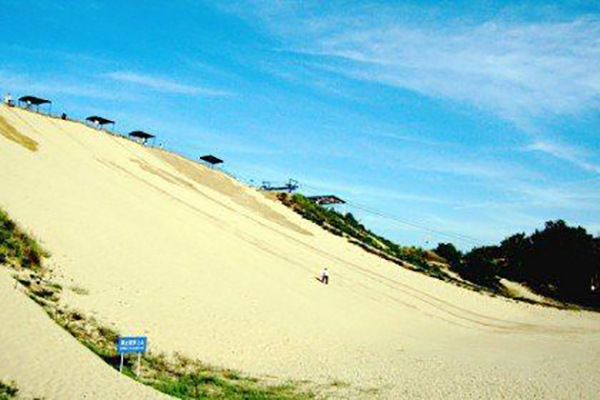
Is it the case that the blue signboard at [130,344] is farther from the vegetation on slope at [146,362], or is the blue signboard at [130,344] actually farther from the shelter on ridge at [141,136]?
the shelter on ridge at [141,136]

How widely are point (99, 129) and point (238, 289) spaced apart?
47.5 metres

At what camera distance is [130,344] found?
19469mm

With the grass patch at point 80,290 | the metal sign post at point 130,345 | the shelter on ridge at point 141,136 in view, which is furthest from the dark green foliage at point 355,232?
the metal sign post at point 130,345

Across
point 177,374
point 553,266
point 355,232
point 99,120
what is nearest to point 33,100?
point 99,120

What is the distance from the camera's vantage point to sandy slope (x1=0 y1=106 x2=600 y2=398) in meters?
24.5

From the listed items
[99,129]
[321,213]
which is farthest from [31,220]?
[321,213]

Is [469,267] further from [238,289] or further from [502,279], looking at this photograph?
[238,289]

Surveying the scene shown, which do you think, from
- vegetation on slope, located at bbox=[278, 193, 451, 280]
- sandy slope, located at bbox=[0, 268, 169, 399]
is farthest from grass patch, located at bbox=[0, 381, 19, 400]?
vegetation on slope, located at bbox=[278, 193, 451, 280]

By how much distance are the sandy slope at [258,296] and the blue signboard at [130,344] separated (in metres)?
3.92

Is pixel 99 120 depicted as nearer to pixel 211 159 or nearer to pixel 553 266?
pixel 211 159

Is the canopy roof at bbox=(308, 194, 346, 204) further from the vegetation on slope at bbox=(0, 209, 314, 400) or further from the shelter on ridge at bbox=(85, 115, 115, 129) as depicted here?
the vegetation on slope at bbox=(0, 209, 314, 400)

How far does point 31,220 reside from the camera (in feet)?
104

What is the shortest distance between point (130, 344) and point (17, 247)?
31.8 feet

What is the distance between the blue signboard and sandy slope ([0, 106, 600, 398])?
3.92 meters
